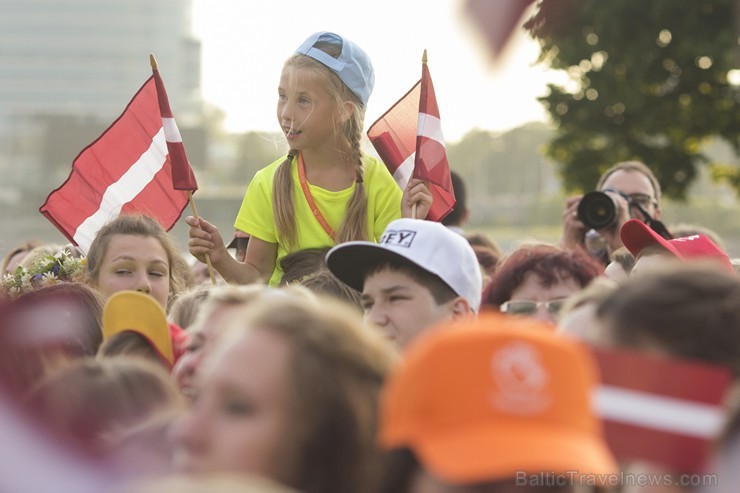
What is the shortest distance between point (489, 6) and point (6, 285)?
2.26 m

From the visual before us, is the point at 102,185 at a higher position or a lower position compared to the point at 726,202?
lower

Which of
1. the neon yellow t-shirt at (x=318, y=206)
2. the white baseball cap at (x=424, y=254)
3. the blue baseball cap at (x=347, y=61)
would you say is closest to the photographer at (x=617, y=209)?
the neon yellow t-shirt at (x=318, y=206)

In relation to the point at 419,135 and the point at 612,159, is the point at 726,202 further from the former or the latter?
the point at 419,135

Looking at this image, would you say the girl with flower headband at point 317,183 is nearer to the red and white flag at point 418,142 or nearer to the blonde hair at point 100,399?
the red and white flag at point 418,142

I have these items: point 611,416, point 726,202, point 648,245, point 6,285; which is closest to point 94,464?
point 611,416

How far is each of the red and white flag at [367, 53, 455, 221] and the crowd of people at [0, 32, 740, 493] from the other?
949 millimetres

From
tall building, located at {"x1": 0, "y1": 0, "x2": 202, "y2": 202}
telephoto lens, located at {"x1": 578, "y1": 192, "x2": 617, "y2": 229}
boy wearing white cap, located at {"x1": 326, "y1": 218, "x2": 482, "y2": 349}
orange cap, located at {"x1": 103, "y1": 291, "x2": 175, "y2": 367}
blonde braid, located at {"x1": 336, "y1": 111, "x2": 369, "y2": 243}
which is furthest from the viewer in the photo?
tall building, located at {"x1": 0, "y1": 0, "x2": 202, "y2": 202}

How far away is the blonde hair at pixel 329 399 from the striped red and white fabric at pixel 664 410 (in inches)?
15.5

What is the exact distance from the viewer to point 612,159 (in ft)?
91.0

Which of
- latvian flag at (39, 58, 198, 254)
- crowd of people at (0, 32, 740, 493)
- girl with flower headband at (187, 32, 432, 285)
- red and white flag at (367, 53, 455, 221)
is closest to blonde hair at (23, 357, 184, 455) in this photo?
crowd of people at (0, 32, 740, 493)

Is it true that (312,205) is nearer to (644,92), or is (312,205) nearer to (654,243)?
(654,243)

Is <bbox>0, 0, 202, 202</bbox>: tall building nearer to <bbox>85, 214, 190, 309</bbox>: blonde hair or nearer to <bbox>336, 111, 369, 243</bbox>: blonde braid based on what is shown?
<bbox>85, 214, 190, 309</bbox>: blonde hair

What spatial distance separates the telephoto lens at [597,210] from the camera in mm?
5891

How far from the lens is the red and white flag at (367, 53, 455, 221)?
512 centimetres
